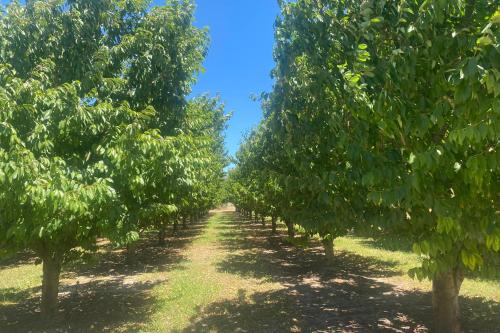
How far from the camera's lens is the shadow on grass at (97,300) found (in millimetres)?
8648

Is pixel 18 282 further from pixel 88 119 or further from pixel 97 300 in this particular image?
pixel 88 119

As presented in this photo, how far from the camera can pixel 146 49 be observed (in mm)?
8016

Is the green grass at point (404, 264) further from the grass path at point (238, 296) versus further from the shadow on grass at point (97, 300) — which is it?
the shadow on grass at point (97, 300)

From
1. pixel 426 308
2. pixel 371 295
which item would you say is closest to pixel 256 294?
pixel 371 295

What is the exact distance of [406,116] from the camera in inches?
146

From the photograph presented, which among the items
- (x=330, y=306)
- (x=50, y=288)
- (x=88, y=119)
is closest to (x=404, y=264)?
(x=330, y=306)

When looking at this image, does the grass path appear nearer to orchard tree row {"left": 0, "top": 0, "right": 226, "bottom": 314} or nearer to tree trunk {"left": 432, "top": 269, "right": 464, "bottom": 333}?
tree trunk {"left": 432, "top": 269, "right": 464, "bottom": 333}

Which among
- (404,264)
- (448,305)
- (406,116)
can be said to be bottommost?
(404,264)

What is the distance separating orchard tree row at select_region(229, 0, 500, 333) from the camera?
9.98 feet

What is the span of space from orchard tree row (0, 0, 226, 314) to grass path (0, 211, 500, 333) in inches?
73.5

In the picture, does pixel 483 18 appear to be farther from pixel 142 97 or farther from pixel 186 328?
pixel 186 328

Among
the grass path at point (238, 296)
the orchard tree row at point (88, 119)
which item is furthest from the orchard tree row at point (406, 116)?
the grass path at point (238, 296)

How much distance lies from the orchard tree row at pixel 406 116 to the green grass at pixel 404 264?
1.86 meters

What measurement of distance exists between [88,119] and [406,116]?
4570mm
